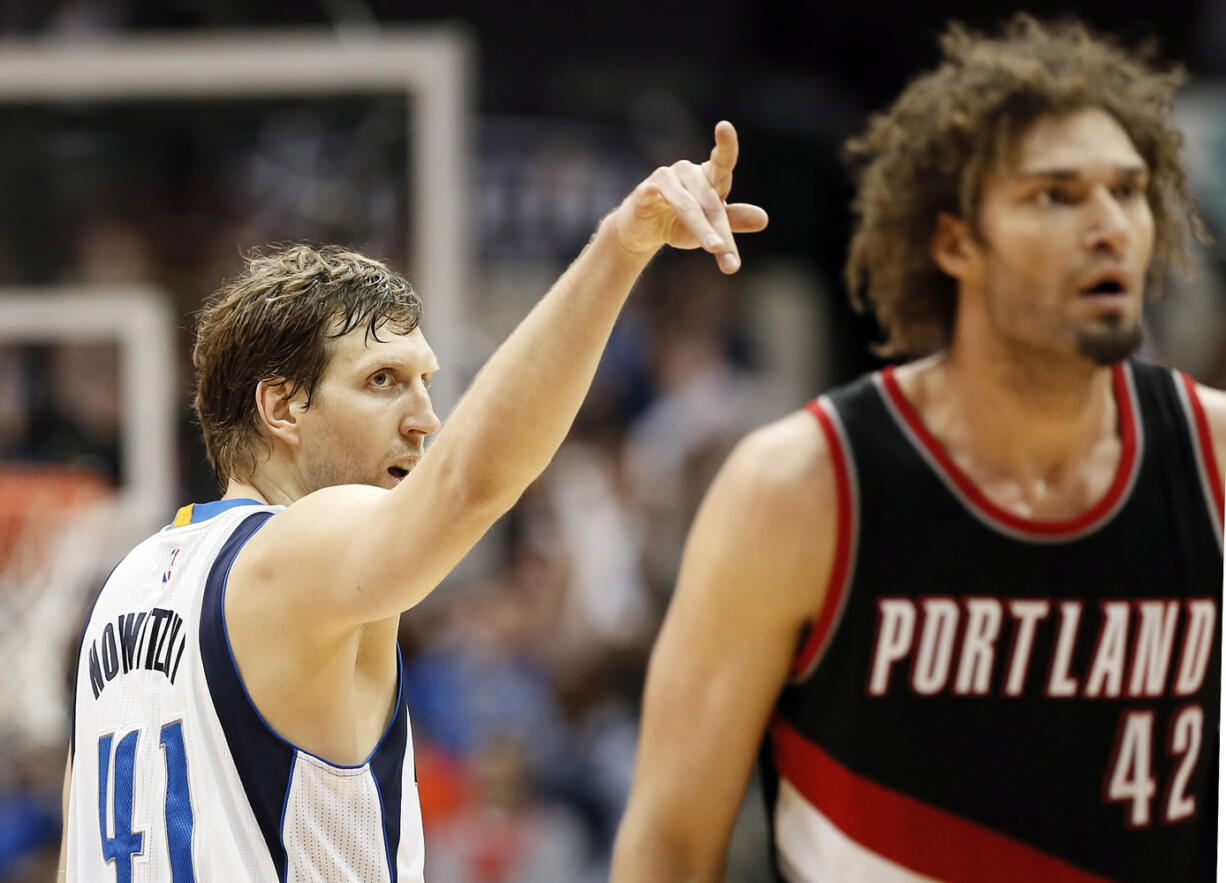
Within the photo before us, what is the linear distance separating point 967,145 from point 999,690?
1.14 metres

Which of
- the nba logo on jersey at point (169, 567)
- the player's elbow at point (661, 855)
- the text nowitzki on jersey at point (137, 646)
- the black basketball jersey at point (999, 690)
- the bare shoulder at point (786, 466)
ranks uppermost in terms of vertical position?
the bare shoulder at point (786, 466)

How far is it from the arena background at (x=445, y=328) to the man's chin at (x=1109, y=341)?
3665 mm

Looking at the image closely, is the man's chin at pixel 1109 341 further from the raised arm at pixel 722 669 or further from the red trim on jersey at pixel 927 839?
the red trim on jersey at pixel 927 839

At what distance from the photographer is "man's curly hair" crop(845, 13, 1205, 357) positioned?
3414mm

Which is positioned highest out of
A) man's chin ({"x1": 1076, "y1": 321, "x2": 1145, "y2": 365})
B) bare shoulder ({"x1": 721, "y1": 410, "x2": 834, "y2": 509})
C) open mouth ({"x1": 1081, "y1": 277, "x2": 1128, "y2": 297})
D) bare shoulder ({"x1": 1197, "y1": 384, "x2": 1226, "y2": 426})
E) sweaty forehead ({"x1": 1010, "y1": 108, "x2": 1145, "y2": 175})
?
sweaty forehead ({"x1": 1010, "y1": 108, "x2": 1145, "y2": 175})

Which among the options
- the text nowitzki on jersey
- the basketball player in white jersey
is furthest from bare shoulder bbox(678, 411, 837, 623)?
the text nowitzki on jersey

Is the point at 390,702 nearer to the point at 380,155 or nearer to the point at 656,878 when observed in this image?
the point at 656,878

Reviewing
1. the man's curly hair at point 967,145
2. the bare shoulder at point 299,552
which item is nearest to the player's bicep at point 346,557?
the bare shoulder at point 299,552

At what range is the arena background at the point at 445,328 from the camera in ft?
→ 20.9

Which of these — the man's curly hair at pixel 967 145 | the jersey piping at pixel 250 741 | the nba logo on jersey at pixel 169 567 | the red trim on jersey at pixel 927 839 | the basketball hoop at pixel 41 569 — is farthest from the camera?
the basketball hoop at pixel 41 569

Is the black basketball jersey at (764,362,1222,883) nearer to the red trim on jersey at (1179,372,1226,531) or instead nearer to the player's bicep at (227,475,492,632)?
the red trim on jersey at (1179,372,1226,531)

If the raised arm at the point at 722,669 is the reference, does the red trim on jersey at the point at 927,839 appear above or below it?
below

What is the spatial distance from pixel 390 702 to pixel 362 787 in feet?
0.51

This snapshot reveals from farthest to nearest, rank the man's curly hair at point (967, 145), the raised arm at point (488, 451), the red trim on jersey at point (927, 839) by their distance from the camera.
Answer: the man's curly hair at point (967, 145)
the red trim on jersey at point (927, 839)
the raised arm at point (488, 451)
